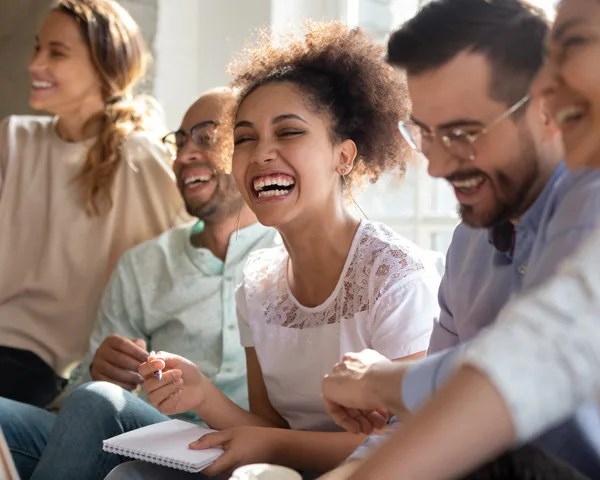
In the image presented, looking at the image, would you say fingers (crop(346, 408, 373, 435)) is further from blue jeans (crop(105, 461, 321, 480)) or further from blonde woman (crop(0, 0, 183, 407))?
blonde woman (crop(0, 0, 183, 407))

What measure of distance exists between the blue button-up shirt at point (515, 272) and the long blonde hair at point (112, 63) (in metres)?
1.23

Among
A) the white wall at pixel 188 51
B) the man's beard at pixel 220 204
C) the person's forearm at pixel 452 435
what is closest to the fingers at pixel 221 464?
the person's forearm at pixel 452 435

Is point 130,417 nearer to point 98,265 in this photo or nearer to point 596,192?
point 98,265

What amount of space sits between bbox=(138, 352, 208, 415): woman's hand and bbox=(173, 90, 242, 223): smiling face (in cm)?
53

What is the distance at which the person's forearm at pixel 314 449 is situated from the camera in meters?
1.34

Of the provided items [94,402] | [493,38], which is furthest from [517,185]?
[94,402]

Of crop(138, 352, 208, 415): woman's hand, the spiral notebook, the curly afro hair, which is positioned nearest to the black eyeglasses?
the curly afro hair

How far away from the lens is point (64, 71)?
2.25m

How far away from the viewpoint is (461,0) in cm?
101

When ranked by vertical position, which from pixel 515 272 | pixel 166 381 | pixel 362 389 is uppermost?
pixel 515 272

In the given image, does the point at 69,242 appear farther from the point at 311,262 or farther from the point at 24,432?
the point at 311,262

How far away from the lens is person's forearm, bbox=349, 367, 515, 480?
2.20 feet

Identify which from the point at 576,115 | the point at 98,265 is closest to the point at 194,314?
the point at 98,265

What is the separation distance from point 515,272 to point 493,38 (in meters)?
0.26
